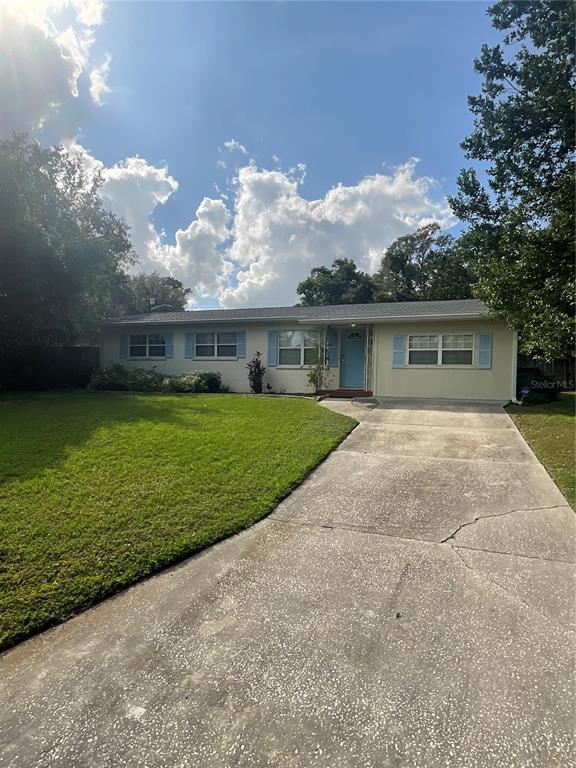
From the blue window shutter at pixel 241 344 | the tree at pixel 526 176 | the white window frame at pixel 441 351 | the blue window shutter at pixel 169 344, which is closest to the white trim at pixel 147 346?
the blue window shutter at pixel 169 344

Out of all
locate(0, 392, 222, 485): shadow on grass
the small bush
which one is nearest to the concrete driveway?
locate(0, 392, 222, 485): shadow on grass

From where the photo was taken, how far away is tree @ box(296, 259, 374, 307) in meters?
33.3

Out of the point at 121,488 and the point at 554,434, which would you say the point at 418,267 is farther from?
the point at 121,488

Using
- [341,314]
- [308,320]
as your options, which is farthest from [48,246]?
[341,314]

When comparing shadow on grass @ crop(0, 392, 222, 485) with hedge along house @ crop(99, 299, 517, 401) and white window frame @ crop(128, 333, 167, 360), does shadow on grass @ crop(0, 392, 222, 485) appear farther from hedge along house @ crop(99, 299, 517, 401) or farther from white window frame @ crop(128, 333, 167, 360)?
white window frame @ crop(128, 333, 167, 360)

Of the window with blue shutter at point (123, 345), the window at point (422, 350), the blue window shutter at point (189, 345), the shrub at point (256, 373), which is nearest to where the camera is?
the window at point (422, 350)

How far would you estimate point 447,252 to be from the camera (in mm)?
30672

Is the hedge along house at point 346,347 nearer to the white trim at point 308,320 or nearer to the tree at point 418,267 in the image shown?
the white trim at point 308,320

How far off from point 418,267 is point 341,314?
21.5 metres

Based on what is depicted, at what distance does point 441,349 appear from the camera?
483 inches

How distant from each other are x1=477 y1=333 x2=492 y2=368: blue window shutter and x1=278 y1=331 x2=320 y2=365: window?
16.3 ft

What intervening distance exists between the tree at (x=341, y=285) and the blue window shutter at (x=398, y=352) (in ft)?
69.0

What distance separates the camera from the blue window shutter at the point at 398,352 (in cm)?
1258

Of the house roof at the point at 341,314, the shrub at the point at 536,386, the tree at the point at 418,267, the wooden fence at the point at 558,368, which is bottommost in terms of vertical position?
the shrub at the point at 536,386
